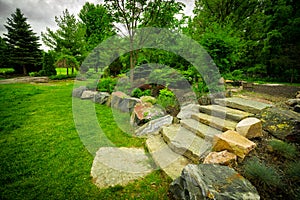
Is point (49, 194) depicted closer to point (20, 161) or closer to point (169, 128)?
point (20, 161)

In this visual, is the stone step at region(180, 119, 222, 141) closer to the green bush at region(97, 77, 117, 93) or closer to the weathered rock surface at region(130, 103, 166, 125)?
the weathered rock surface at region(130, 103, 166, 125)

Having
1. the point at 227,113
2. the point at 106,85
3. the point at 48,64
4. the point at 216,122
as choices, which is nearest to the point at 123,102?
the point at 106,85

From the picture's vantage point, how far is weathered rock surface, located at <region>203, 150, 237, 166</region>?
194 cm

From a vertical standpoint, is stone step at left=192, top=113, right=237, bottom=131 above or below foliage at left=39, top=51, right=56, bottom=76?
below

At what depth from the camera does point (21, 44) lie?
18781 mm

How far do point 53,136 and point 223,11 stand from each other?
46.5 feet

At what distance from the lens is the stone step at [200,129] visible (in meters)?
2.70

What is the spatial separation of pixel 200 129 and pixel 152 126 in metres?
1.17

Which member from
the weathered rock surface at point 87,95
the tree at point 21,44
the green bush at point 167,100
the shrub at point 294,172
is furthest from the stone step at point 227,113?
the tree at point 21,44

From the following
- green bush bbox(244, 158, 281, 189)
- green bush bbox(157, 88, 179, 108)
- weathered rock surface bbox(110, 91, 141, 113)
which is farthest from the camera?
weathered rock surface bbox(110, 91, 141, 113)

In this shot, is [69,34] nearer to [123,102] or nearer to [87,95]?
[87,95]

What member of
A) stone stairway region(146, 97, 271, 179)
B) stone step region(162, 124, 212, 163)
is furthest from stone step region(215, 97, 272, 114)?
stone step region(162, 124, 212, 163)

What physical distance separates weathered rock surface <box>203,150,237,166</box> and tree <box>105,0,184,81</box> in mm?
6138

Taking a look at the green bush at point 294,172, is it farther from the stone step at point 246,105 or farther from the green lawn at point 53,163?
the stone step at point 246,105
